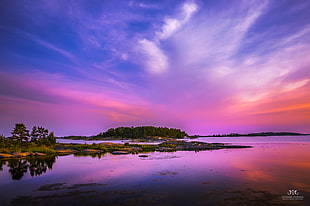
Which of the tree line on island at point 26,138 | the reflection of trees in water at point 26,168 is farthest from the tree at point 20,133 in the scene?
the reflection of trees in water at point 26,168

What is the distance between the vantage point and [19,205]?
1578 centimetres

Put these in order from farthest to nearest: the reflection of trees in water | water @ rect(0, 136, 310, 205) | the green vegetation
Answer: the green vegetation, the reflection of trees in water, water @ rect(0, 136, 310, 205)

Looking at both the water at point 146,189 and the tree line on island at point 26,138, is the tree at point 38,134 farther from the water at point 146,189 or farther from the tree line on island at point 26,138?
the water at point 146,189

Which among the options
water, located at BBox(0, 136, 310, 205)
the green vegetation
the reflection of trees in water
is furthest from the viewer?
the green vegetation

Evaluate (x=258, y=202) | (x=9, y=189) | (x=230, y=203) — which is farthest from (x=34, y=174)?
Answer: (x=258, y=202)

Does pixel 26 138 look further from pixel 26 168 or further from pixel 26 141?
pixel 26 168

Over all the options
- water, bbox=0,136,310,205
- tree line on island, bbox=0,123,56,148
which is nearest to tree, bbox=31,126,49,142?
tree line on island, bbox=0,123,56,148

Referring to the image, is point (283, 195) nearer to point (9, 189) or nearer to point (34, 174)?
point (9, 189)

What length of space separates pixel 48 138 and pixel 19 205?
56.8 meters

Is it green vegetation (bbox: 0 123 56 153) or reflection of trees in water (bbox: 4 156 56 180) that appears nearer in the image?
reflection of trees in water (bbox: 4 156 56 180)

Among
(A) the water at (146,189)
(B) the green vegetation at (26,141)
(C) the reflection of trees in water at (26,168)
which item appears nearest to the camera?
(A) the water at (146,189)

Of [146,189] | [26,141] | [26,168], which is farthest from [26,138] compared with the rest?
[146,189]

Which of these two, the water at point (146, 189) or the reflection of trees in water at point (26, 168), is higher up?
the reflection of trees in water at point (26, 168)

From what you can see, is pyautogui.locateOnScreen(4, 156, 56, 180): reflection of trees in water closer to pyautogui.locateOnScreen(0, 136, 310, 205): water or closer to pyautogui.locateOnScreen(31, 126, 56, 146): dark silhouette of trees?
pyautogui.locateOnScreen(0, 136, 310, 205): water
